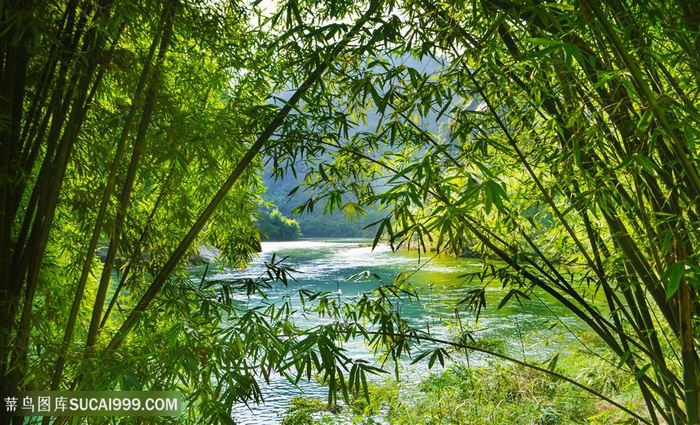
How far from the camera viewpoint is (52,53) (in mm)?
1597

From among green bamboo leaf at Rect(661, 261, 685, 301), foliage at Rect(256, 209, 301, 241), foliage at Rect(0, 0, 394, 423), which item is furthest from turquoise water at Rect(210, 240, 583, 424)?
foliage at Rect(256, 209, 301, 241)

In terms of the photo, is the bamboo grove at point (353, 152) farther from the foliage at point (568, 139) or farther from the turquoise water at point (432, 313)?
the turquoise water at point (432, 313)

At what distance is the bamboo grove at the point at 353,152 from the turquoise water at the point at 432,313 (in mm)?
248

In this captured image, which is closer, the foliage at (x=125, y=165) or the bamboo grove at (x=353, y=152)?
the bamboo grove at (x=353, y=152)

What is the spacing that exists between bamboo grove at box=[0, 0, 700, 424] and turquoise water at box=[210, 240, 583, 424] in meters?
0.25

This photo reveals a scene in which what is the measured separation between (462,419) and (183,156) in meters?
2.98

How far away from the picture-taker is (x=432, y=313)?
3711 mm

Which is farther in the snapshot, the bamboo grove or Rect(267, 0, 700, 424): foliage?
the bamboo grove

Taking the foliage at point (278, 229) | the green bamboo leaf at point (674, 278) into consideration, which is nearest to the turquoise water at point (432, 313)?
the green bamboo leaf at point (674, 278)

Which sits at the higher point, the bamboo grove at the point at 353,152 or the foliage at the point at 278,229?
the bamboo grove at the point at 353,152

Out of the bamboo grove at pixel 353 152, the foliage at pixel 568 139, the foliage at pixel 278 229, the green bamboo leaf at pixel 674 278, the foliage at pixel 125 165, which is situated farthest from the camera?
the foliage at pixel 278 229

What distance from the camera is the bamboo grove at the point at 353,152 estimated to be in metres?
1.35

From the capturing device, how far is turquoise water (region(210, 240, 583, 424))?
449 cm

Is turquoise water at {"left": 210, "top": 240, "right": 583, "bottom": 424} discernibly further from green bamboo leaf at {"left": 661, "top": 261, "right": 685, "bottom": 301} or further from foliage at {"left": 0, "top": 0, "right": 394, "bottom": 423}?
green bamboo leaf at {"left": 661, "top": 261, "right": 685, "bottom": 301}
